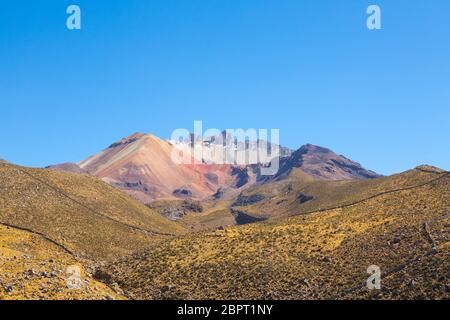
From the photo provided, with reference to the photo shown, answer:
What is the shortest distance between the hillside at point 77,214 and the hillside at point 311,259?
21273mm

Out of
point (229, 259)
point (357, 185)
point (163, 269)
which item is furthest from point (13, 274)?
point (357, 185)

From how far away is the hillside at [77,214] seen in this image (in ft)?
309

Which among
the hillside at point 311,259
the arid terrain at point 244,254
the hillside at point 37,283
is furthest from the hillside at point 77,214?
the hillside at point 37,283

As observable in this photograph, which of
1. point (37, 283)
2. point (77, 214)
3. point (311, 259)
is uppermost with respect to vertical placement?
point (77, 214)

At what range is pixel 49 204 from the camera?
359 feet

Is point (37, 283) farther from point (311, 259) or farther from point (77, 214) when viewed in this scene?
point (77, 214)

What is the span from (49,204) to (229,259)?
→ 52974 mm

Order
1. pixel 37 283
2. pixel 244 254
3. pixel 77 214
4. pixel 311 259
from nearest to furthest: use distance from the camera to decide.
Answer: pixel 37 283 < pixel 311 259 < pixel 244 254 < pixel 77 214

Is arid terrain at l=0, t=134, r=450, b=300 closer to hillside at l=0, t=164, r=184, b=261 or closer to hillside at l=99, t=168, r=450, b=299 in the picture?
hillside at l=99, t=168, r=450, b=299

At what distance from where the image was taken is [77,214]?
10856cm

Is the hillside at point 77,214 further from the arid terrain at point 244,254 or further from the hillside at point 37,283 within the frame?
the hillside at point 37,283

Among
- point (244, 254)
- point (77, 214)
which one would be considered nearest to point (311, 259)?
point (244, 254)

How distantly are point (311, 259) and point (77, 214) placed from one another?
5671cm
